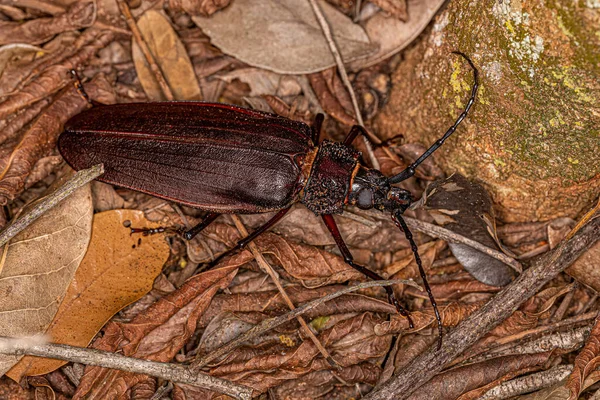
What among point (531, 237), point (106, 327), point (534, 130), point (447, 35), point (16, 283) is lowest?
point (106, 327)

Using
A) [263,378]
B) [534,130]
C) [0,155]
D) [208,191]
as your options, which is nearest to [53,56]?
[0,155]

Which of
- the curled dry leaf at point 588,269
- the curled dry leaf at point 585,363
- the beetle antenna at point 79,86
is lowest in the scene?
the curled dry leaf at point 585,363

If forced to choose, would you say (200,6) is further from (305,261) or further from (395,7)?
(305,261)

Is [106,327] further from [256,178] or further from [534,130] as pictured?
[534,130]

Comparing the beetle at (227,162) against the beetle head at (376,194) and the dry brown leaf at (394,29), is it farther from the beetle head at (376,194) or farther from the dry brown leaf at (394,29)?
the dry brown leaf at (394,29)

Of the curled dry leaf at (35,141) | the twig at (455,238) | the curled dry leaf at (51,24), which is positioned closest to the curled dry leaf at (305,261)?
the twig at (455,238)

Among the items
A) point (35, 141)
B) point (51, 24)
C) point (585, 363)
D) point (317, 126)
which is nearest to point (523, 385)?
point (585, 363)

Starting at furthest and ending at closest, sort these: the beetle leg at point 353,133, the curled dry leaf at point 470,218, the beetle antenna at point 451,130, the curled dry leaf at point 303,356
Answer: the beetle leg at point 353,133 → the curled dry leaf at point 470,218 → the curled dry leaf at point 303,356 → the beetle antenna at point 451,130
